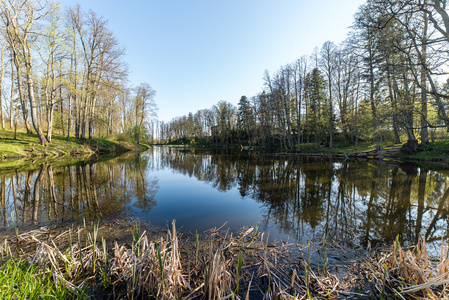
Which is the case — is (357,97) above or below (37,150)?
above

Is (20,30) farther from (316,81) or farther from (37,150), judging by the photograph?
(316,81)

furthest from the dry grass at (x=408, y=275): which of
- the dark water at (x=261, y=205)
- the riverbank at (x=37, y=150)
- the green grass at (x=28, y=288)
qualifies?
the riverbank at (x=37, y=150)

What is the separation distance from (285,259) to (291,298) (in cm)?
113

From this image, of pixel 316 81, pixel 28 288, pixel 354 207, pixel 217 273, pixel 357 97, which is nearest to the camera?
pixel 28 288

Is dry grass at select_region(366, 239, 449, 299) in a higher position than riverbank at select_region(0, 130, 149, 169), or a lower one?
lower

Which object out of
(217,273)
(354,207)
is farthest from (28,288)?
(354,207)

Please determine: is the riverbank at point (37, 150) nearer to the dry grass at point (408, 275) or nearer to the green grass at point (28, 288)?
the green grass at point (28, 288)

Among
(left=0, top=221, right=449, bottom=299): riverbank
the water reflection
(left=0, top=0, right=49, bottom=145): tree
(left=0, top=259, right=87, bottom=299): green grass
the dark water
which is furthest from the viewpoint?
(left=0, top=0, right=49, bottom=145): tree

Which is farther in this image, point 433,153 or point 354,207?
point 433,153

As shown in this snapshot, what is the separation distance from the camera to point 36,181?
8.92 m

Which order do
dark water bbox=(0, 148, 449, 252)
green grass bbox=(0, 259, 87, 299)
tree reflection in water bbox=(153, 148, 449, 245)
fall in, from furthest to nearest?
1. dark water bbox=(0, 148, 449, 252)
2. tree reflection in water bbox=(153, 148, 449, 245)
3. green grass bbox=(0, 259, 87, 299)

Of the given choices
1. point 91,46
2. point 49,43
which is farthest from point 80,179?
point 91,46

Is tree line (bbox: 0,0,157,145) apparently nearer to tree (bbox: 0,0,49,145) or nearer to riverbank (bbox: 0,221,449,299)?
tree (bbox: 0,0,49,145)

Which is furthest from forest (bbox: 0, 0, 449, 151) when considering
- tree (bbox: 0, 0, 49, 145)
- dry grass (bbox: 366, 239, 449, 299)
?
dry grass (bbox: 366, 239, 449, 299)
